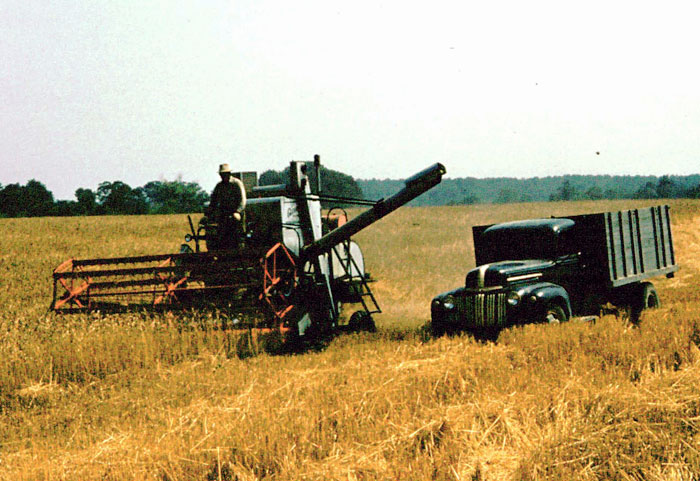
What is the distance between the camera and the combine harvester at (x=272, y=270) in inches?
444

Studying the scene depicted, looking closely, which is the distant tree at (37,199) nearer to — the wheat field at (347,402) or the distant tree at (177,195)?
the distant tree at (177,195)

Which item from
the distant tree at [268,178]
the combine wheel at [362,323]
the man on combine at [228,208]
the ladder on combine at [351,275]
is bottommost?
the combine wheel at [362,323]

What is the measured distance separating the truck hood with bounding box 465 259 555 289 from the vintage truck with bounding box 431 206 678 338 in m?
0.02

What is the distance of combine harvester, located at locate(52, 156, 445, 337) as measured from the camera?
37.0 ft

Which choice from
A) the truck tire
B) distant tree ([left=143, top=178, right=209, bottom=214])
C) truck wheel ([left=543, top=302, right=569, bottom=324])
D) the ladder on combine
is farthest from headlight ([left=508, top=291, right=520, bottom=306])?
distant tree ([left=143, top=178, right=209, bottom=214])

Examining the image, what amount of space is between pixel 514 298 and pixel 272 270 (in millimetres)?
4418

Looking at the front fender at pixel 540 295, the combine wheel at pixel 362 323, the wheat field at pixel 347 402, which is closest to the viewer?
the wheat field at pixel 347 402

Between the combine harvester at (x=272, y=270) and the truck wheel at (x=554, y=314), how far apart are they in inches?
110

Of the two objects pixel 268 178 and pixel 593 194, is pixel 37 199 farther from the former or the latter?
pixel 593 194

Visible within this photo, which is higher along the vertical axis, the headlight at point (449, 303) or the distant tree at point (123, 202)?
the distant tree at point (123, 202)

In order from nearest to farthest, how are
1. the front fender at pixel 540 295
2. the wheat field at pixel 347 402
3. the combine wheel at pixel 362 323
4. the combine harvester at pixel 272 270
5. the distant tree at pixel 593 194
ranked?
the wheat field at pixel 347 402 < the front fender at pixel 540 295 < the combine harvester at pixel 272 270 < the combine wheel at pixel 362 323 < the distant tree at pixel 593 194

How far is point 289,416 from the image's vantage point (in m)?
6.11

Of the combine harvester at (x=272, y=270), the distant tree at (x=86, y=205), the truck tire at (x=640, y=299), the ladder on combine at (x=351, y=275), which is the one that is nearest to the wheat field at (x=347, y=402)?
the combine harvester at (x=272, y=270)

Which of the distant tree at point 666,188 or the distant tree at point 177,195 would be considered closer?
the distant tree at point 177,195
